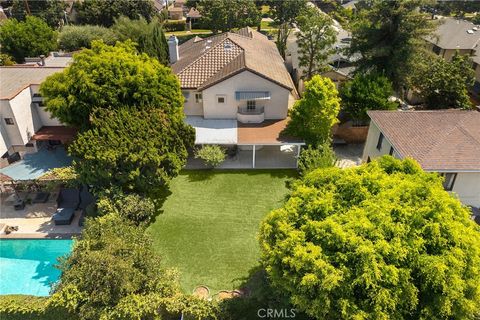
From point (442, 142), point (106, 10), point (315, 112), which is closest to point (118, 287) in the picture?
point (315, 112)

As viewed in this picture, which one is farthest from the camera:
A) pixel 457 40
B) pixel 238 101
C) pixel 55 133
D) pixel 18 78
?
pixel 457 40

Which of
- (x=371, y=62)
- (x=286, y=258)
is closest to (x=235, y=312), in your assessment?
(x=286, y=258)

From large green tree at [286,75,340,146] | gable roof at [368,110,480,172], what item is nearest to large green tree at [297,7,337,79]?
large green tree at [286,75,340,146]

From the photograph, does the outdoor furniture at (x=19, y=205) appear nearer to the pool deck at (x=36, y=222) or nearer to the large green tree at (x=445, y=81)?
the pool deck at (x=36, y=222)

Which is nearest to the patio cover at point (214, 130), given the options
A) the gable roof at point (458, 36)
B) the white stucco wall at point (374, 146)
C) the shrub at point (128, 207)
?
the shrub at point (128, 207)

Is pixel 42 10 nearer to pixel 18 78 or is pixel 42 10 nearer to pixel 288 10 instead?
pixel 288 10

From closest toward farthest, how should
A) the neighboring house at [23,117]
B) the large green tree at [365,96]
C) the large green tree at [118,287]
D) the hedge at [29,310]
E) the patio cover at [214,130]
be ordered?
1. the large green tree at [118,287]
2. the hedge at [29,310]
3. the neighboring house at [23,117]
4. the patio cover at [214,130]
5. the large green tree at [365,96]
